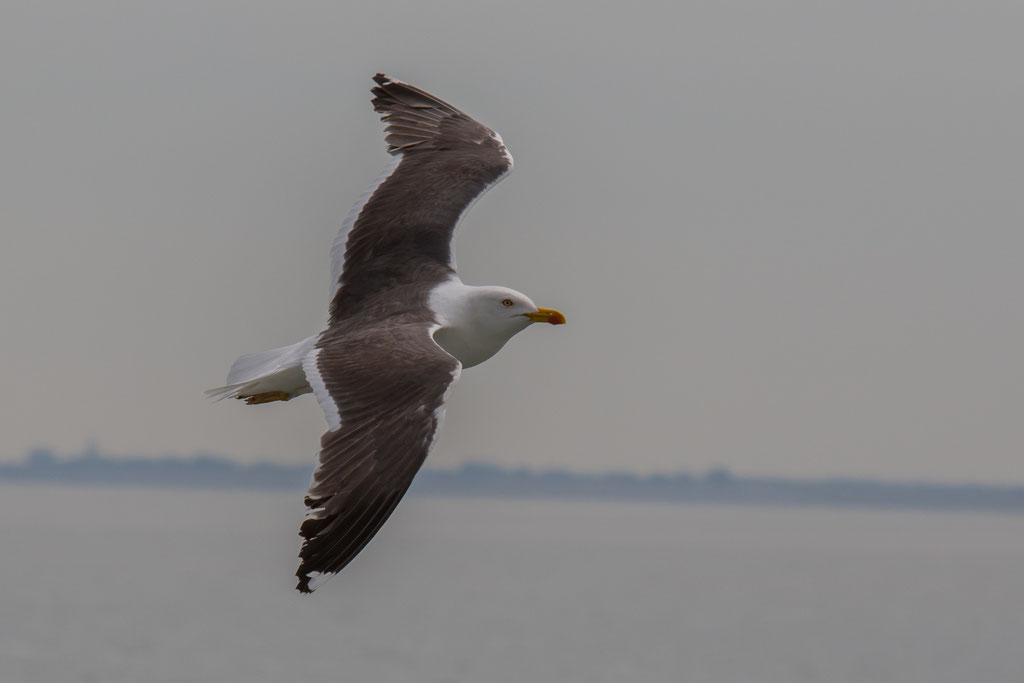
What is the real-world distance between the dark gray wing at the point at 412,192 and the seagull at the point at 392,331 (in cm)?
1

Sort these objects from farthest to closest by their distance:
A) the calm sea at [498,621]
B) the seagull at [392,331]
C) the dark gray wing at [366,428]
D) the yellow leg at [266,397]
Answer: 1. the calm sea at [498,621]
2. the yellow leg at [266,397]
3. the seagull at [392,331]
4. the dark gray wing at [366,428]

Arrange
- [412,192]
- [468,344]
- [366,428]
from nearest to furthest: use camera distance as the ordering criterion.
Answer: [366,428]
[468,344]
[412,192]

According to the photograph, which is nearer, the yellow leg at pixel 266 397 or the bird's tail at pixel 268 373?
the bird's tail at pixel 268 373

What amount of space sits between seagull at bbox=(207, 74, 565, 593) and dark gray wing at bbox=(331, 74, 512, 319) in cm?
1

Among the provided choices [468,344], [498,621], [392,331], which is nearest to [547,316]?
[468,344]

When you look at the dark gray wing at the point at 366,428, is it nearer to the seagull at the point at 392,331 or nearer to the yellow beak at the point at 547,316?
the seagull at the point at 392,331

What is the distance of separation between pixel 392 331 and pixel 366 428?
1.60m

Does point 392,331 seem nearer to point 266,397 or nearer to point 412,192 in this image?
point 266,397

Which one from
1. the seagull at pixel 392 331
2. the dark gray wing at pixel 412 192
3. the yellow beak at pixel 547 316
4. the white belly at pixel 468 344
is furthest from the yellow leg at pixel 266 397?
the yellow beak at pixel 547 316

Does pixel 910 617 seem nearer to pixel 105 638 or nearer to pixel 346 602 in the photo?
pixel 346 602

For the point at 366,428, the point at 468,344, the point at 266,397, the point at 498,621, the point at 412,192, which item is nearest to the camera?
the point at 366,428

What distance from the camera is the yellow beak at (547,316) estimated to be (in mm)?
14211

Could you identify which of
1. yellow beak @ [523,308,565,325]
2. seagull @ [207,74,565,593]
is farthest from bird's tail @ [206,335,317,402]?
yellow beak @ [523,308,565,325]

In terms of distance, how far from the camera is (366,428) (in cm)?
1151
